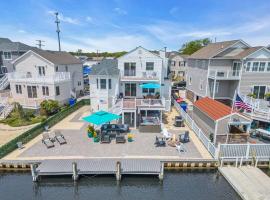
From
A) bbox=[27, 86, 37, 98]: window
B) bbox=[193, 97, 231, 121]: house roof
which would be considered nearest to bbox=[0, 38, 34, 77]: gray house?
bbox=[27, 86, 37, 98]: window

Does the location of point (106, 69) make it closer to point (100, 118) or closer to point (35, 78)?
point (100, 118)

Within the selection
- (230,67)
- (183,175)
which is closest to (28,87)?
(183,175)

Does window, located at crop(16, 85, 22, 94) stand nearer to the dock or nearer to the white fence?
the dock

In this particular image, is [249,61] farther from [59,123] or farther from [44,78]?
[44,78]

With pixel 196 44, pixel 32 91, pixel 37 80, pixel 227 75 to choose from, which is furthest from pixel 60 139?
pixel 196 44

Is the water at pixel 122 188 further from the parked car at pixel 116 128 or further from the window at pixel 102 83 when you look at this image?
the window at pixel 102 83

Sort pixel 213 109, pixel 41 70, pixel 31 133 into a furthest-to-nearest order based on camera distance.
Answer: pixel 41 70 < pixel 213 109 < pixel 31 133

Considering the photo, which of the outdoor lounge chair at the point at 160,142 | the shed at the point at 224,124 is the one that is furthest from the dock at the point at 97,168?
the shed at the point at 224,124
